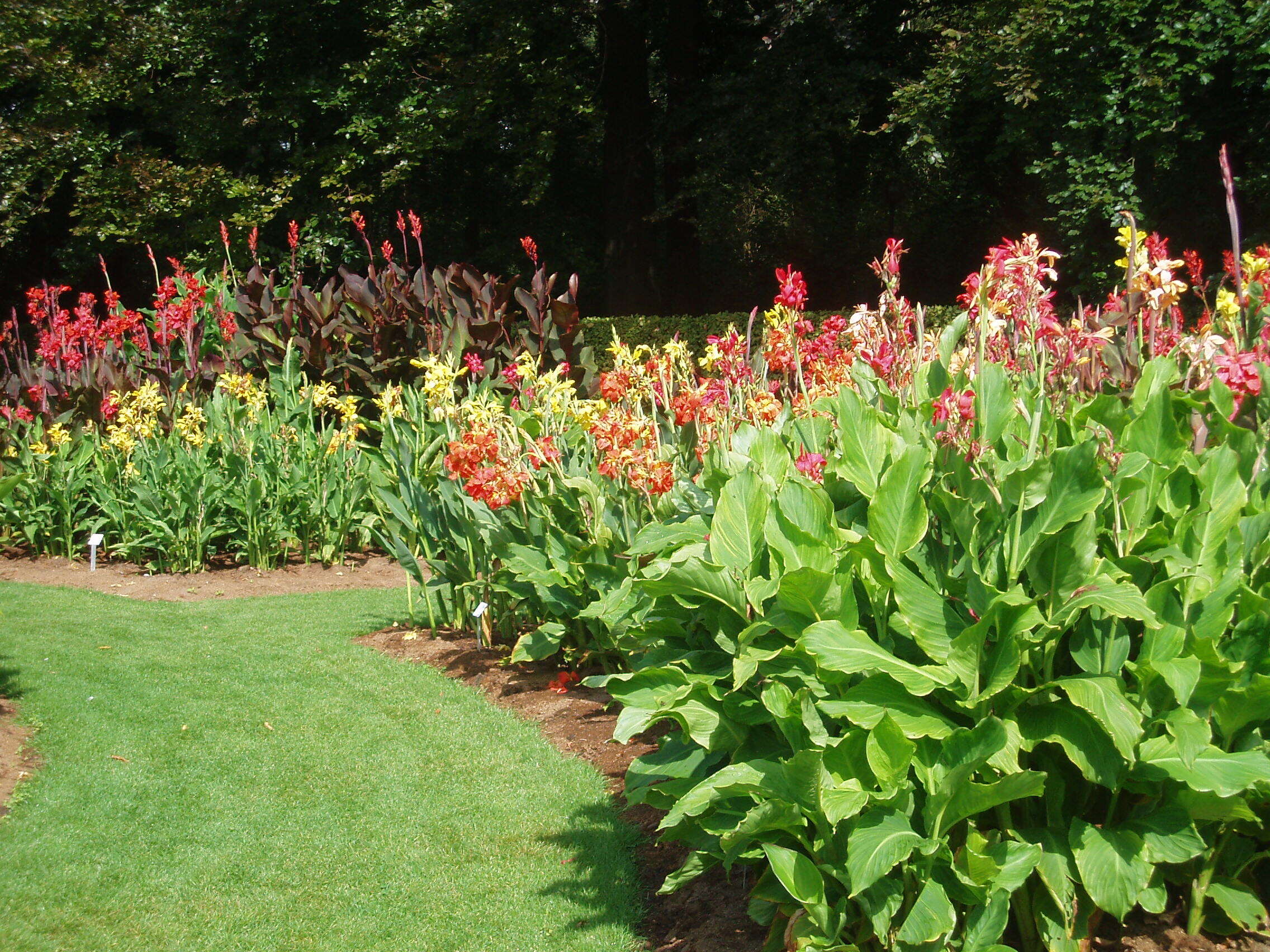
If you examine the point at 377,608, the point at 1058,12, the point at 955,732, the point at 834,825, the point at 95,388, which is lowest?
the point at 377,608

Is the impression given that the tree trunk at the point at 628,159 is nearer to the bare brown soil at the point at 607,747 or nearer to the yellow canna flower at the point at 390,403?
the yellow canna flower at the point at 390,403

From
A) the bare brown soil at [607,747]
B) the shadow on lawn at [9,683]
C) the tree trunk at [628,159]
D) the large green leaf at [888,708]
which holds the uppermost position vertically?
the tree trunk at [628,159]

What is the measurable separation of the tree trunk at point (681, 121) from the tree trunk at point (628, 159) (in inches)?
16.3

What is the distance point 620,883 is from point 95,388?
7812 mm

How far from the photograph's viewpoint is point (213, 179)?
17.3 m

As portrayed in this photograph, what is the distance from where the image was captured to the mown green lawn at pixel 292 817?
9.91 ft

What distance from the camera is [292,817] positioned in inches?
146

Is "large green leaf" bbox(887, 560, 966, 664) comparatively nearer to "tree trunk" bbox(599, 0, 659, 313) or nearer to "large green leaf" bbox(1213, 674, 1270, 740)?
"large green leaf" bbox(1213, 674, 1270, 740)

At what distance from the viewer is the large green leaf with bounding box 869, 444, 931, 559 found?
93.9 inches

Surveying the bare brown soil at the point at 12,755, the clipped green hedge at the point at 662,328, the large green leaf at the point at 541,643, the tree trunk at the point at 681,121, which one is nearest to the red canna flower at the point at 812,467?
the large green leaf at the point at 541,643

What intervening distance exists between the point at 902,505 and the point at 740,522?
409mm

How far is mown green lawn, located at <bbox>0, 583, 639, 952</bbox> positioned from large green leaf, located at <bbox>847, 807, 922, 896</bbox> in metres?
0.94

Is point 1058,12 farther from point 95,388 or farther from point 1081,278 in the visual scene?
point 95,388

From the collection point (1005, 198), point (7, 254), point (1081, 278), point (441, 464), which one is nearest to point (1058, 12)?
point (1081, 278)
